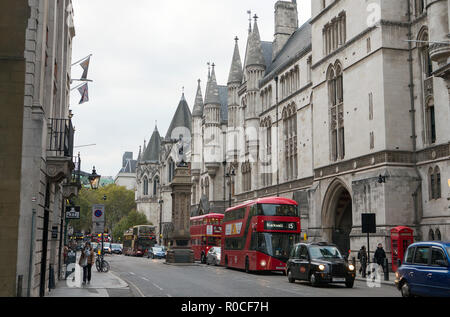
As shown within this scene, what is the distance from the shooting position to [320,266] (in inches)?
856

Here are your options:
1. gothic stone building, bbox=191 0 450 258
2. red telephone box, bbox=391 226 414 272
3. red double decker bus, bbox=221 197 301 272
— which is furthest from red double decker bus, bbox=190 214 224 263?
red telephone box, bbox=391 226 414 272

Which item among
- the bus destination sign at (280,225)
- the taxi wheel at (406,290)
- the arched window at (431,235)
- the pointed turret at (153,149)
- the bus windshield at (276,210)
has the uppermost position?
the pointed turret at (153,149)

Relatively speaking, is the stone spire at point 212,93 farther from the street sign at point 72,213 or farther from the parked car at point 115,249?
the street sign at point 72,213

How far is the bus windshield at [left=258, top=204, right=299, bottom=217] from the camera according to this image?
→ 30.0 metres

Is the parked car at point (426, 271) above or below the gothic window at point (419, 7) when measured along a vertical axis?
below

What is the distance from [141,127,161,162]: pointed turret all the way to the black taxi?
101526 millimetres

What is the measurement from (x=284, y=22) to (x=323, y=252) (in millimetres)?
44808

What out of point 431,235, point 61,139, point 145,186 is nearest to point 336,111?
point 431,235

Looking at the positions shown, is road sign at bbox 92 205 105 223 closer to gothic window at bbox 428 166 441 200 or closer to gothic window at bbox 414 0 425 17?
gothic window at bbox 428 166 441 200

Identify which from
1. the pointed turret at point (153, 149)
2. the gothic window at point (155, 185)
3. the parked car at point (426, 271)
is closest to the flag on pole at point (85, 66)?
the parked car at point (426, 271)

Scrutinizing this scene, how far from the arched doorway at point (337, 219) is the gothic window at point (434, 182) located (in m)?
8.68

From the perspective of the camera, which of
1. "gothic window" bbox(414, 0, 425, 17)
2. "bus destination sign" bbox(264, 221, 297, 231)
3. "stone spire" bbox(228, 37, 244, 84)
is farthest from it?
"stone spire" bbox(228, 37, 244, 84)

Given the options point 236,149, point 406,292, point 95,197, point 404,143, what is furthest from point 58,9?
point 95,197

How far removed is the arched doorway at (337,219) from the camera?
39031 mm
